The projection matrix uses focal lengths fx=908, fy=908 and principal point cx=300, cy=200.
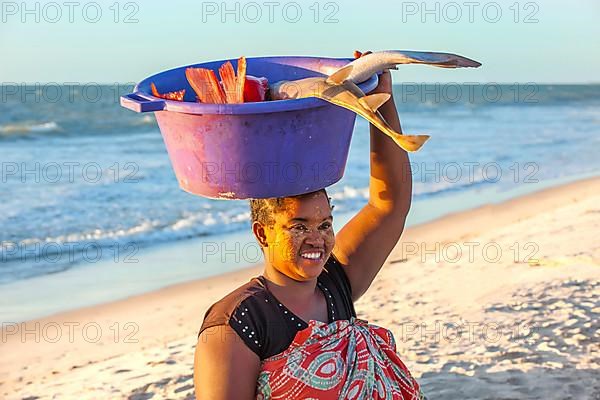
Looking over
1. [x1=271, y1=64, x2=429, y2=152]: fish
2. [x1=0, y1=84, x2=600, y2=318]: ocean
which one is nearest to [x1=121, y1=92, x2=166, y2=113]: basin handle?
[x1=271, y1=64, x2=429, y2=152]: fish

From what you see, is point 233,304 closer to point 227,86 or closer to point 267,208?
point 267,208

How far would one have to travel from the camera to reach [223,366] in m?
2.24

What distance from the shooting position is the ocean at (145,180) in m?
7.68

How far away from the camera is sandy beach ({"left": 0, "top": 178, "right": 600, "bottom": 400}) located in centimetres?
428

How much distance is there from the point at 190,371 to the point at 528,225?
13.9ft

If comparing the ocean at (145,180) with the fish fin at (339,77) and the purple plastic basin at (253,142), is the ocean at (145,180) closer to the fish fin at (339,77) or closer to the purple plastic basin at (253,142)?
the purple plastic basin at (253,142)

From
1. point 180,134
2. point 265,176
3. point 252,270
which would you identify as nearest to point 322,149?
point 265,176

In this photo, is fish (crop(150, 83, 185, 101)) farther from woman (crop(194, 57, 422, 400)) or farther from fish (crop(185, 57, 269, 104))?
woman (crop(194, 57, 422, 400))

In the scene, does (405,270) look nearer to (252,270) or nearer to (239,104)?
(252,270)

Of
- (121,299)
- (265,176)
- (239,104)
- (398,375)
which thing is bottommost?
(121,299)

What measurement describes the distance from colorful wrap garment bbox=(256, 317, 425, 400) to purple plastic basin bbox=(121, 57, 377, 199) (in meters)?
0.40

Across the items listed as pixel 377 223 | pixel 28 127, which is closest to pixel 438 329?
pixel 377 223

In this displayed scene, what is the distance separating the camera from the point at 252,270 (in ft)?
22.2

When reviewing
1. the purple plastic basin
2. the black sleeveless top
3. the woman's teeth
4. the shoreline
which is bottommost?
the shoreline
